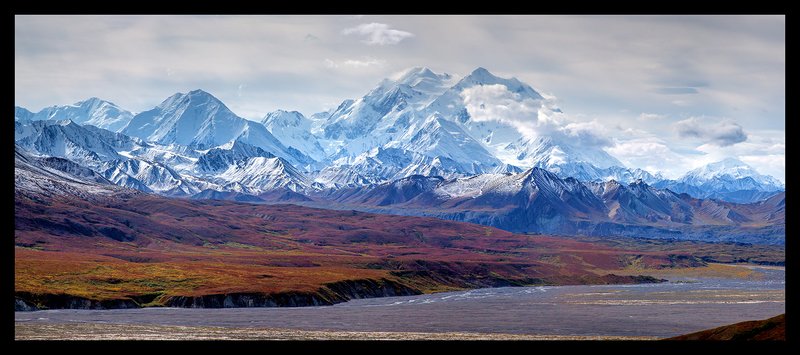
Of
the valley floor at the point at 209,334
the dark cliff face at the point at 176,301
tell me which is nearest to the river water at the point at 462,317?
the dark cliff face at the point at 176,301

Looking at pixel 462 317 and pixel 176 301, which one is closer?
pixel 462 317

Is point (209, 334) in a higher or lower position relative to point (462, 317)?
higher

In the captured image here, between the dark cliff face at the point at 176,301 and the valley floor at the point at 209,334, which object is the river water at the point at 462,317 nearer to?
the dark cliff face at the point at 176,301

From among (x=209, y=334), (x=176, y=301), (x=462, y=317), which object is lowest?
(x=462, y=317)

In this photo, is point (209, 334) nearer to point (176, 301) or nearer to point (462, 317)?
point (462, 317)

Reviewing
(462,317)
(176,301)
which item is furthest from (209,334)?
(176,301)

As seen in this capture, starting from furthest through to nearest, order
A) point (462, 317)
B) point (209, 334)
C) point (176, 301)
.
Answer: point (176, 301), point (462, 317), point (209, 334)

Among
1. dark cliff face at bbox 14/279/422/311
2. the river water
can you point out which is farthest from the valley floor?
dark cliff face at bbox 14/279/422/311

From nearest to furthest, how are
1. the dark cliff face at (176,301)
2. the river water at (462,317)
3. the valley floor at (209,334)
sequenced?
1. the valley floor at (209,334)
2. the river water at (462,317)
3. the dark cliff face at (176,301)

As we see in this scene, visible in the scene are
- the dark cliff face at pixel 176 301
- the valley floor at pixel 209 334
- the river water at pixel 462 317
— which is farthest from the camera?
the dark cliff face at pixel 176 301

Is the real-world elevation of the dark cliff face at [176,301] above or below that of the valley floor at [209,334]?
below
